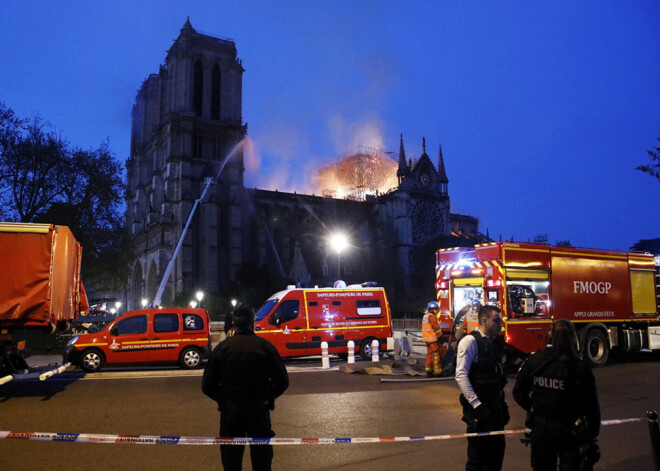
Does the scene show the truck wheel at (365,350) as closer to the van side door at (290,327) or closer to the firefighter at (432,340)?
the van side door at (290,327)

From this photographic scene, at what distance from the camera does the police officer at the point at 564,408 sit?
11.7 feet

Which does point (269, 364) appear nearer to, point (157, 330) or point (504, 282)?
point (504, 282)

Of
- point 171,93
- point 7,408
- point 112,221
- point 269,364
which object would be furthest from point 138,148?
point 269,364

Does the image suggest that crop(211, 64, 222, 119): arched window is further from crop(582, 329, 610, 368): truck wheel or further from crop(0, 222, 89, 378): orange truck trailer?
crop(582, 329, 610, 368): truck wheel

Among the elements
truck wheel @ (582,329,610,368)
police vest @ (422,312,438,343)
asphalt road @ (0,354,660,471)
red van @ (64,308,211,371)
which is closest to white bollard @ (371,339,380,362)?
asphalt road @ (0,354,660,471)

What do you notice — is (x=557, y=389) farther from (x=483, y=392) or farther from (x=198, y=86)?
(x=198, y=86)

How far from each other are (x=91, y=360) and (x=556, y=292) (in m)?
12.4

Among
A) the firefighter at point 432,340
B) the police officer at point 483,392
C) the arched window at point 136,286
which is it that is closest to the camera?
the police officer at point 483,392

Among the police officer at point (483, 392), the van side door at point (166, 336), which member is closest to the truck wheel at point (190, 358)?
the van side door at point (166, 336)

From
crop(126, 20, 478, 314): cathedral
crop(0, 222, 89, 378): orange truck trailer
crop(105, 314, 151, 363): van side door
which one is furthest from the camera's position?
crop(126, 20, 478, 314): cathedral

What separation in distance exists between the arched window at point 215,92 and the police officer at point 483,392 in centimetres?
6654

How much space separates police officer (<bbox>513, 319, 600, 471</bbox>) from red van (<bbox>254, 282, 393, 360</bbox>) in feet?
37.1

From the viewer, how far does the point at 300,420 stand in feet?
25.1

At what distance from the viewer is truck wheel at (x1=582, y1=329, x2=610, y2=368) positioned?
1338 centimetres
